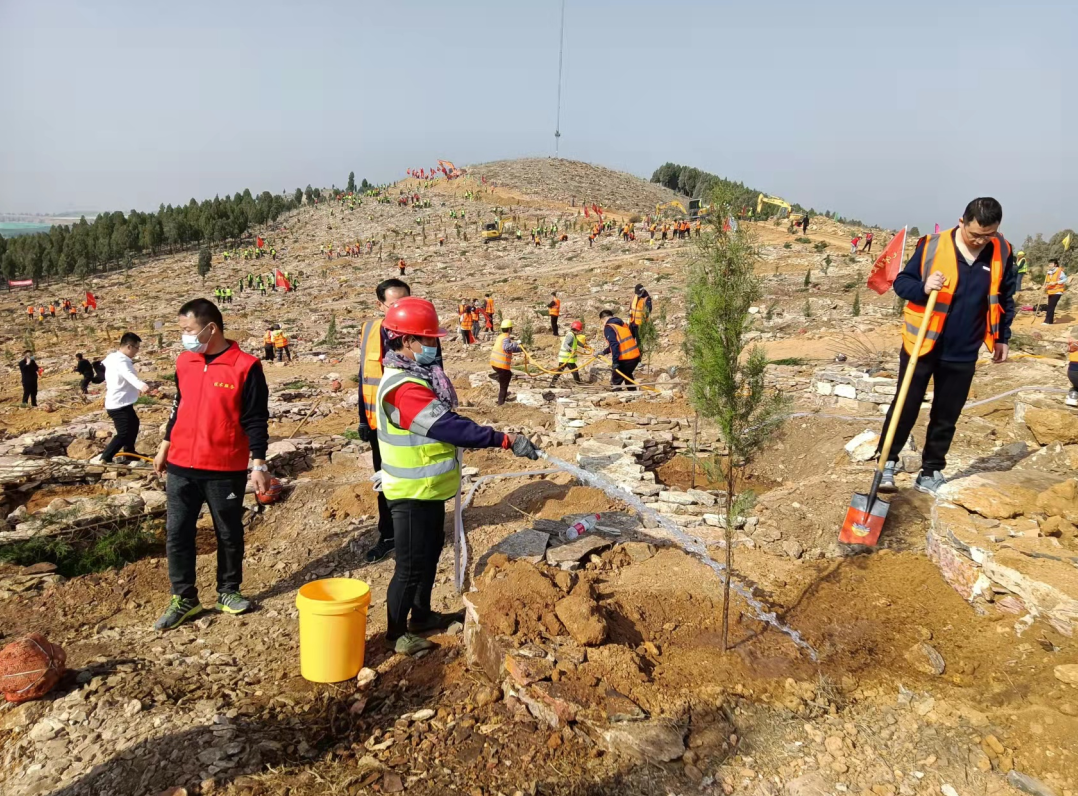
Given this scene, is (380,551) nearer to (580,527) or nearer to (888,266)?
(580,527)

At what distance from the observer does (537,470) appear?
6352mm

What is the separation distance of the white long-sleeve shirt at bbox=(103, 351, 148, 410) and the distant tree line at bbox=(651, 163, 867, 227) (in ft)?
18.2

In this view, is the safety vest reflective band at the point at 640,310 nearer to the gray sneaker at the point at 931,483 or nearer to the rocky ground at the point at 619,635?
the rocky ground at the point at 619,635

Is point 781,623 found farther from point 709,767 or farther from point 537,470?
point 537,470

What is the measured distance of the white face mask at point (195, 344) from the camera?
3691 mm

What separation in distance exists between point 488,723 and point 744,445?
6.21 feet

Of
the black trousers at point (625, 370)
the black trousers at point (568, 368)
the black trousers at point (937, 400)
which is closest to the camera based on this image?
the black trousers at point (937, 400)

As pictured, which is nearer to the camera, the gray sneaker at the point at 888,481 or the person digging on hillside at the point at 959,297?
the person digging on hillside at the point at 959,297

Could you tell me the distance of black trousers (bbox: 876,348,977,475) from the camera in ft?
14.0

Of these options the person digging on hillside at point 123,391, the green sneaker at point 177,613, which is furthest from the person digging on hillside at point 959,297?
the person digging on hillside at point 123,391

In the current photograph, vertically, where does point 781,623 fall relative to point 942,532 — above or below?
below

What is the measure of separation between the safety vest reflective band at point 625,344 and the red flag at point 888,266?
537 cm

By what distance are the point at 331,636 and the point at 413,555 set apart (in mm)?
564

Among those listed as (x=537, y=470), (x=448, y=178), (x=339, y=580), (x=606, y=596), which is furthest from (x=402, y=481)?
(x=448, y=178)
